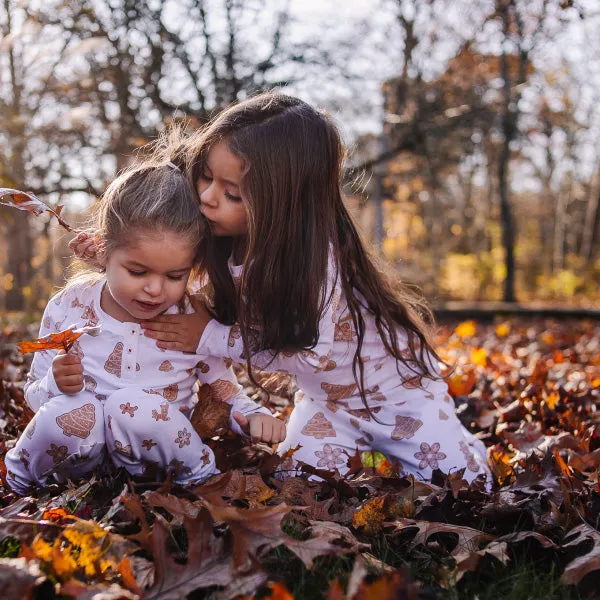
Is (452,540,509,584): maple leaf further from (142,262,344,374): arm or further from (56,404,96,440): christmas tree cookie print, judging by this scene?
(56,404,96,440): christmas tree cookie print

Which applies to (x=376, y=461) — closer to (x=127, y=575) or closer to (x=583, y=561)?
(x=583, y=561)

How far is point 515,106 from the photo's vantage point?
12.3 m

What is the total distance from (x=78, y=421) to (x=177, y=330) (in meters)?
0.44

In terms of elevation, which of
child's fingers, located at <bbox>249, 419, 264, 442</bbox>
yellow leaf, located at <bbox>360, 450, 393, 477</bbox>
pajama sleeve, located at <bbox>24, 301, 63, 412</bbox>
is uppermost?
pajama sleeve, located at <bbox>24, 301, 63, 412</bbox>

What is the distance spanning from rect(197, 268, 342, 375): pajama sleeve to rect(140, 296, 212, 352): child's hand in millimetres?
28

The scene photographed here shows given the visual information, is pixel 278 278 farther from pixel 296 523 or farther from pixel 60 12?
pixel 60 12

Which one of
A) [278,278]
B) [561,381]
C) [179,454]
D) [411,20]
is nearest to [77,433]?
[179,454]

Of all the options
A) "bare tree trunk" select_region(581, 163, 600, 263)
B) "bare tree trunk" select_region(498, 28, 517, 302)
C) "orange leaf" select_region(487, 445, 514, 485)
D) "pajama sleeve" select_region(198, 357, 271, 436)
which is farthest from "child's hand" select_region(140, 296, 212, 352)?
"bare tree trunk" select_region(581, 163, 600, 263)

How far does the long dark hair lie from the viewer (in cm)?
231

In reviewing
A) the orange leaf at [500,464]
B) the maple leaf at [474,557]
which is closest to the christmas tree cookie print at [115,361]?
the maple leaf at [474,557]

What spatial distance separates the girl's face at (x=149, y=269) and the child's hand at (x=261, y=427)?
1.56 ft

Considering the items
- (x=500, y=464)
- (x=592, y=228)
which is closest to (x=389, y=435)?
(x=500, y=464)

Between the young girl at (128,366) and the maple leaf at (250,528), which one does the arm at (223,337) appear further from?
the maple leaf at (250,528)

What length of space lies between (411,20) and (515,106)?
3.06 meters
